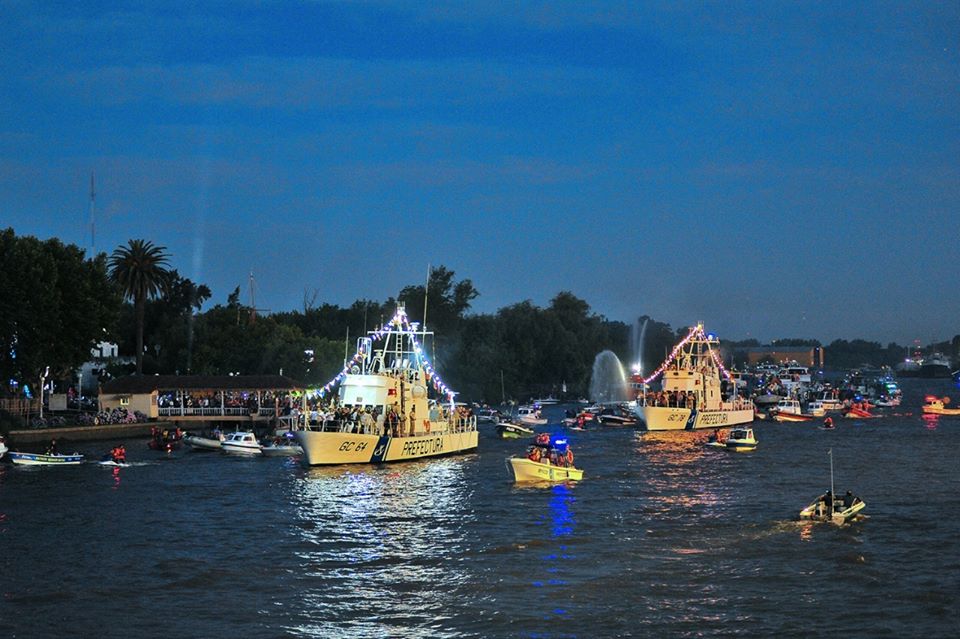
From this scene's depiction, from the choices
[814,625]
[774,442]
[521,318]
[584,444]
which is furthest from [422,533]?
[521,318]

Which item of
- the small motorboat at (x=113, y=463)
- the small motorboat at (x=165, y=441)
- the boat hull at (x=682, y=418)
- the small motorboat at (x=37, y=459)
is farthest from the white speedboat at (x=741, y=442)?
the small motorboat at (x=37, y=459)

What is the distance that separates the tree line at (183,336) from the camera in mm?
101562

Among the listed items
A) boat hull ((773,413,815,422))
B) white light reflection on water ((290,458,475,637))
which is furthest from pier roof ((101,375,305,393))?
boat hull ((773,413,815,422))

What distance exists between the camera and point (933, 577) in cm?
3875

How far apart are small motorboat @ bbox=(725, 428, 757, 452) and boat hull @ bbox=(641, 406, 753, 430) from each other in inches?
790

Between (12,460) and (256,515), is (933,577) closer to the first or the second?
(256,515)

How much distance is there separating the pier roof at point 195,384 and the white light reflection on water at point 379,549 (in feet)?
160

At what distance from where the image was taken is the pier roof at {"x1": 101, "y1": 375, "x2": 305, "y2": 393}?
115812mm

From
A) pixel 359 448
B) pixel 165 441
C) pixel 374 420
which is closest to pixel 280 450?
pixel 165 441

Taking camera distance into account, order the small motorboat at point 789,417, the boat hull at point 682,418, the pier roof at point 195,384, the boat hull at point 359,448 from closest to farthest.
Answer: the boat hull at point 359,448 < the boat hull at point 682,418 < the pier roof at point 195,384 < the small motorboat at point 789,417

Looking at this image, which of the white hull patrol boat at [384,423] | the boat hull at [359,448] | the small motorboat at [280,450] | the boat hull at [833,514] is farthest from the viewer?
the small motorboat at [280,450]

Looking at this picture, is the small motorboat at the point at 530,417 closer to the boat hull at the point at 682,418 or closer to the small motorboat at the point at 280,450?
the boat hull at the point at 682,418

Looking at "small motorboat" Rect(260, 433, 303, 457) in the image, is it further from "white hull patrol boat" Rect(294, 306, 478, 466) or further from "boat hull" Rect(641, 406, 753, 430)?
"boat hull" Rect(641, 406, 753, 430)

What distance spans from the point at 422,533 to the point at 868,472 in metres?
36.0
